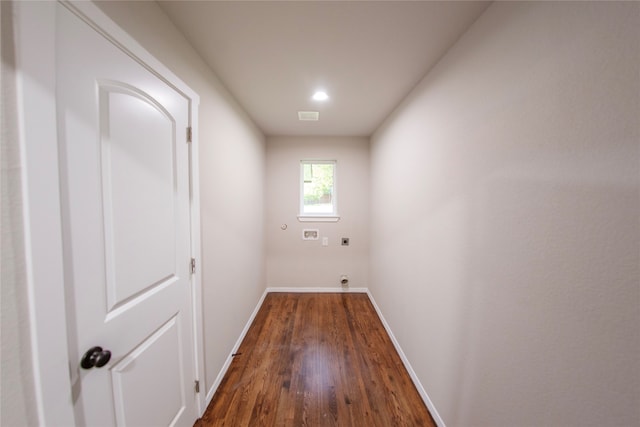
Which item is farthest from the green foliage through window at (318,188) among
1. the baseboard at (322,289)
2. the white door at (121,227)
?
the white door at (121,227)

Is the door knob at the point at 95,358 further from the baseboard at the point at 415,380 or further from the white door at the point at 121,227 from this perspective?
the baseboard at the point at 415,380

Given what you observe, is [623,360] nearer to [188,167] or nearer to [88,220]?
[88,220]

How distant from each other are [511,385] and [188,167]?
193cm

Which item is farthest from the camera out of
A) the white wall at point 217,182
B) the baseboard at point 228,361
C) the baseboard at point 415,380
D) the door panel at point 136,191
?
the baseboard at point 228,361

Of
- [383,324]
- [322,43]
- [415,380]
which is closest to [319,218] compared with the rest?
[383,324]

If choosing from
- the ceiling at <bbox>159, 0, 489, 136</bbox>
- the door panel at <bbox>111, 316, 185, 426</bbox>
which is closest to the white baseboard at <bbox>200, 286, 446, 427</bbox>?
the door panel at <bbox>111, 316, 185, 426</bbox>

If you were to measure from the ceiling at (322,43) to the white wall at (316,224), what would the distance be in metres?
1.19

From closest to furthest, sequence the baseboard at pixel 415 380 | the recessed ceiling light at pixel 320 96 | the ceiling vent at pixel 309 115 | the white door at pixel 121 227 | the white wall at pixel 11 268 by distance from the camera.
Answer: the white wall at pixel 11 268 → the white door at pixel 121 227 → the baseboard at pixel 415 380 → the recessed ceiling light at pixel 320 96 → the ceiling vent at pixel 309 115

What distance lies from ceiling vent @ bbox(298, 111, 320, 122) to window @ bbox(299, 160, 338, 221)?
898 millimetres

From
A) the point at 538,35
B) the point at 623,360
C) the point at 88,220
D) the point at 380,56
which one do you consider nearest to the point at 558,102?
the point at 538,35

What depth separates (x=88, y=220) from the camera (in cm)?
75

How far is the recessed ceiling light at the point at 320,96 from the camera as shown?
1975mm

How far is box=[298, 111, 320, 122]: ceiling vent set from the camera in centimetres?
239

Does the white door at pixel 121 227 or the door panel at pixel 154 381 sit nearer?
the white door at pixel 121 227
